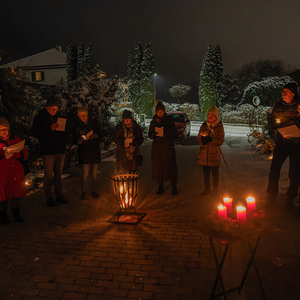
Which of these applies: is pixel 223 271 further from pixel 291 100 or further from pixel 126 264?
pixel 291 100

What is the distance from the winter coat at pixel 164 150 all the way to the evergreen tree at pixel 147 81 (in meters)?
34.9

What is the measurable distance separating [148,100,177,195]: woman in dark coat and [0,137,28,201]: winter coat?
2541 mm


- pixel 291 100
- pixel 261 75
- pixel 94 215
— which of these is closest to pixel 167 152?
pixel 94 215

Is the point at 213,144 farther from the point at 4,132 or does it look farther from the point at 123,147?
the point at 4,132

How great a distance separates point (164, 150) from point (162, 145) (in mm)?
113

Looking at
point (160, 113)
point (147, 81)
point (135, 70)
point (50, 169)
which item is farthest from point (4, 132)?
point (135, 70)

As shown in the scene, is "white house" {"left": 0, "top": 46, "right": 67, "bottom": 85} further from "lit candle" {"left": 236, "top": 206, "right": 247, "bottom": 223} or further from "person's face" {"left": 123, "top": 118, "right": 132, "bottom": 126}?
"lit candle" {"left": 236, "top": 206, "right": 247, "bottom": 223}

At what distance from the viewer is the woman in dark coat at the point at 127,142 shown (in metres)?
5.65

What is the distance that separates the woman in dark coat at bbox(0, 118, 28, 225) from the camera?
4.25 m

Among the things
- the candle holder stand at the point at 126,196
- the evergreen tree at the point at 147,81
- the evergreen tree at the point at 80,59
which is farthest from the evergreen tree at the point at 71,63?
the candle holder stand at the point at 126,196

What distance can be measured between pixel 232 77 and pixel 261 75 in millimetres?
4070

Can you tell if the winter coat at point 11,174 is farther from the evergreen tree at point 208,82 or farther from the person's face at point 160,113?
the evergreen tree at point 208,82

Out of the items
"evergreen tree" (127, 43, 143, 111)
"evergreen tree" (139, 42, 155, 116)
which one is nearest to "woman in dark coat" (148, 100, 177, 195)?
"evergreen tree" (139, 42, 155, 116)


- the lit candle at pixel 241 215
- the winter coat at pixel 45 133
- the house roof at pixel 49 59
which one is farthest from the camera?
the house roof at pixel 49 59
